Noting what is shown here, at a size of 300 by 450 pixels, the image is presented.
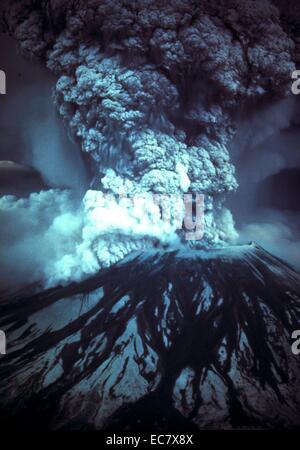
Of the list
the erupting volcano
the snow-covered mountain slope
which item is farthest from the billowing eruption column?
the snow-covered mountain slope

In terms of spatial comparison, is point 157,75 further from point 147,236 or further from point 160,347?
point 160,347

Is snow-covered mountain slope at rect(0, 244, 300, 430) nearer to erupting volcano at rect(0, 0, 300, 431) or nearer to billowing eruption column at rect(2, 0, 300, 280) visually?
erupting volcano at rect(0, 0, 300, 431)

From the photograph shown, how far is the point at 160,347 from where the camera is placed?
6.50m

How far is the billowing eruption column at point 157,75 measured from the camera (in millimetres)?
8406

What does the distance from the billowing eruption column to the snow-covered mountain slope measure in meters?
1.56

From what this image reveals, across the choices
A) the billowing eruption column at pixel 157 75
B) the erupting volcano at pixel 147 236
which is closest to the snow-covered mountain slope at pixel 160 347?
the erupting volcano at pixel 147 236

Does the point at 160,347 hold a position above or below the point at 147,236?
below

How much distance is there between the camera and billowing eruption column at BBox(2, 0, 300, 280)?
8.41 meters

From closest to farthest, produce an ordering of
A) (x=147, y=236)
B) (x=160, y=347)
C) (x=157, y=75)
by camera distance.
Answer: (x=160, y=347), (x=157, y=75), (x=147, y=236)

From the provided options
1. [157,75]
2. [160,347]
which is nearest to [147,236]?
[160,347]

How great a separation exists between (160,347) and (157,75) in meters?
7.00

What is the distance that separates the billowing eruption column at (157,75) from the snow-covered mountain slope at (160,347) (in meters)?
1.56

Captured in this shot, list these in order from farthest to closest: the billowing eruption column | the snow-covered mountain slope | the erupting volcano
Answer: the billowing eruption column < the erupting volcano < the snow-covered mountain slope

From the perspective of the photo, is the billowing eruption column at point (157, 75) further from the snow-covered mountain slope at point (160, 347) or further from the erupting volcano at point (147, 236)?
the snow-covered mountain slope at point (160, 347)
